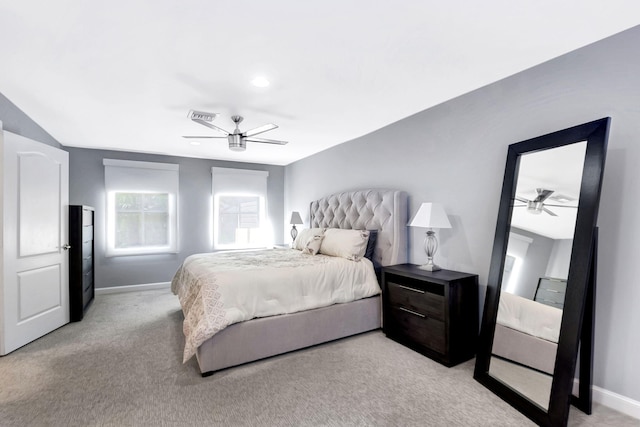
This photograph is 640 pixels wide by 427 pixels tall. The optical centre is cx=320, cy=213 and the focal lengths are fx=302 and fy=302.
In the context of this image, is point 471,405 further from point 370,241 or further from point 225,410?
point 370,241

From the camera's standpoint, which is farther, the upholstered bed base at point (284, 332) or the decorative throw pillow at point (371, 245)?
the decorative throw pillow at point (371, 245)

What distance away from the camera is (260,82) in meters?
2.52

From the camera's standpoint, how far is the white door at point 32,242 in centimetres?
275

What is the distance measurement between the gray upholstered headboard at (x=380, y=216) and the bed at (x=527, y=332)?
1.26 metres

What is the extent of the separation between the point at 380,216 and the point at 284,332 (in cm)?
171

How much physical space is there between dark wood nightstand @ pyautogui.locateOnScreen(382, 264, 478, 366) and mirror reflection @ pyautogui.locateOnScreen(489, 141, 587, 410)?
347mm

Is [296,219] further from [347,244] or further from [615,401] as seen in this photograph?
[615,401]

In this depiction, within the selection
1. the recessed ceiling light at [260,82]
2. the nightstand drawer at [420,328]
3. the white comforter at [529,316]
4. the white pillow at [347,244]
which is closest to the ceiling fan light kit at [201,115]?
the recessed ceiling light at [260,82]

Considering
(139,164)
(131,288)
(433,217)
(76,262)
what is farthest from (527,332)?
(139,164)

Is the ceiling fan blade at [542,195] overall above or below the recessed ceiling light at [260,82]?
below

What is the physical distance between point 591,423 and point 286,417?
5.92ft

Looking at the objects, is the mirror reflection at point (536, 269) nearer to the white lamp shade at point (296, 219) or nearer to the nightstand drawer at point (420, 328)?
the nightstand drawer at point (420, 328)

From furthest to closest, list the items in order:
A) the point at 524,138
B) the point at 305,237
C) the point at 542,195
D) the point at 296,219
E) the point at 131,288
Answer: the point at 296,219 < the point at 131,288 < the point at 305,237 < the point at 524,138 < the point at 542,195

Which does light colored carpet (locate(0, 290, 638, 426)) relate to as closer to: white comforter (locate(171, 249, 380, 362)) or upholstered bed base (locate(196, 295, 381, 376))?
upholstered bed base (locate(196, 295, 381, 376))
